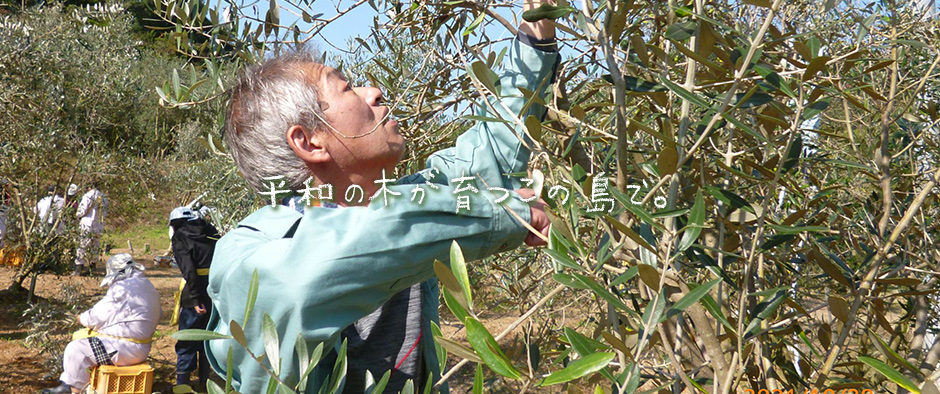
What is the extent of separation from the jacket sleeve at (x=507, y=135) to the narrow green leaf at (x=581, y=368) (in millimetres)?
590

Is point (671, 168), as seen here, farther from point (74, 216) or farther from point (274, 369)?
point (74, 216)

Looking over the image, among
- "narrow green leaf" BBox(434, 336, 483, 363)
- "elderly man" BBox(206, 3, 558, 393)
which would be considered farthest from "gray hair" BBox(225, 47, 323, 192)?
"narrow green leaf" BBox(434, 336, 483, 363)

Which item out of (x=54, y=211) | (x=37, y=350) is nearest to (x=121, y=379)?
(x=37, y=350)

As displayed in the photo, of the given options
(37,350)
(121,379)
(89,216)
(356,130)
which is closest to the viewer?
(356,130)

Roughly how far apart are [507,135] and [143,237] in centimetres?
1621

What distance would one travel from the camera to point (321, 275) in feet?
2.94

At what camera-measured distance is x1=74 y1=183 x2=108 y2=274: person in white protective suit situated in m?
8.57

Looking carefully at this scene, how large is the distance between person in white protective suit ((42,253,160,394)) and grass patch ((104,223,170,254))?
922 centimetres

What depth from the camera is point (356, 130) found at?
133 centimetres

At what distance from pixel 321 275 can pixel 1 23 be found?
801 cm

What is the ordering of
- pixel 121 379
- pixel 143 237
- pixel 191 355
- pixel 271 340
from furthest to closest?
1. pixel 143 237
2. pixel 191 355
3. pixel 121 379
4. pixel 271 340

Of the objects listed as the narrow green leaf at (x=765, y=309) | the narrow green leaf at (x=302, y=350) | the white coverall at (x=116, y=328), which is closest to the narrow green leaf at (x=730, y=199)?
the narrow green leaf at (x=765, y=309)

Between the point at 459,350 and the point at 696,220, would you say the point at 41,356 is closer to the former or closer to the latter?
the point at 459,350

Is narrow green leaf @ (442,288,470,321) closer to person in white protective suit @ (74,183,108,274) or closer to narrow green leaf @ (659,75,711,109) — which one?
narrow green leaf @ (659,75,711,109)
